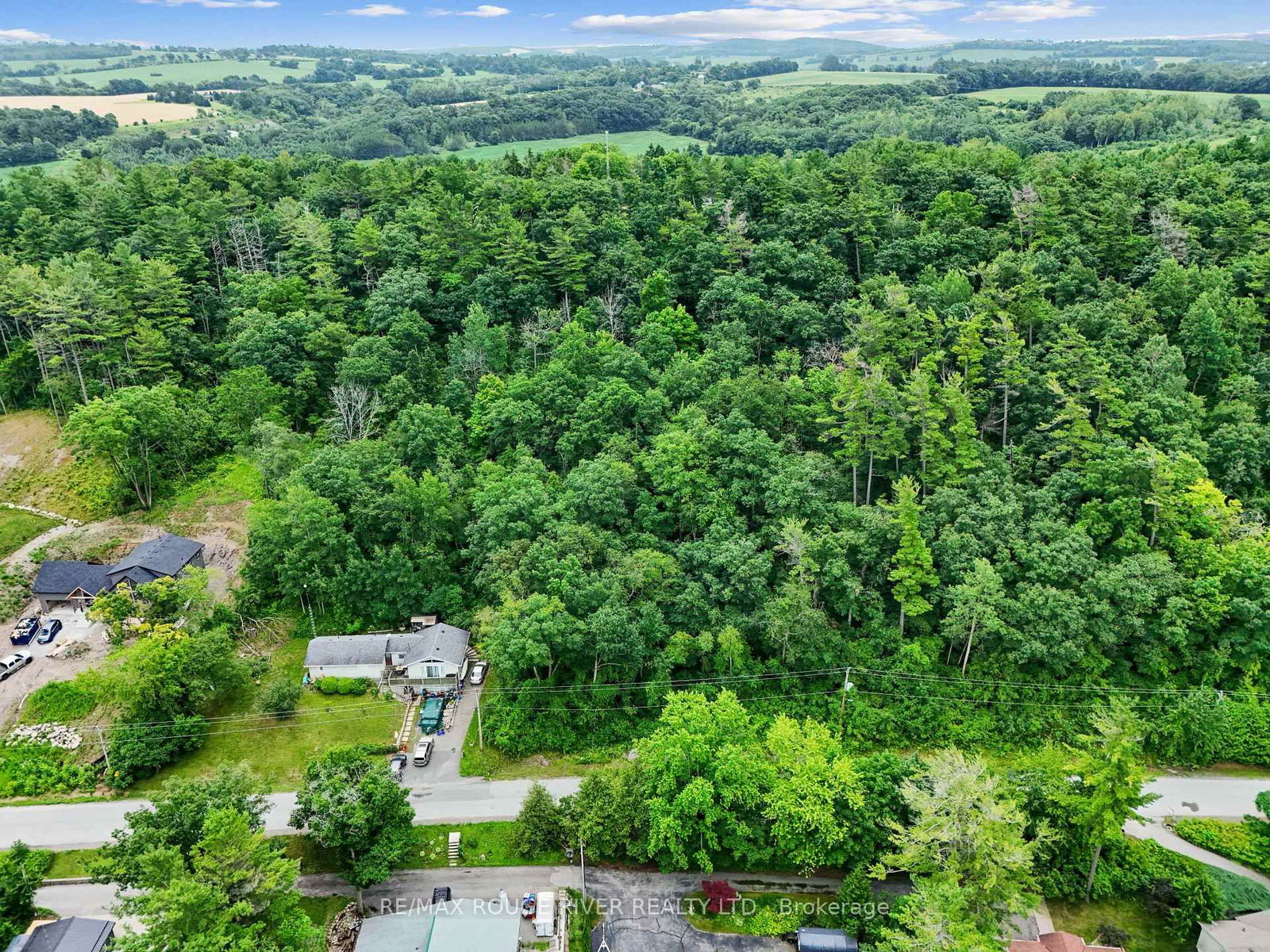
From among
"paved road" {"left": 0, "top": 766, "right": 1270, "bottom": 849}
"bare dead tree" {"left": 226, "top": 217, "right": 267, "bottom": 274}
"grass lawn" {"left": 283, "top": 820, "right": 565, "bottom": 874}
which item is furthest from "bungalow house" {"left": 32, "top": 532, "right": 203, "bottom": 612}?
"bare dead tree" {"left": 226, "top": 217, "right": 267, "bottom": 274}

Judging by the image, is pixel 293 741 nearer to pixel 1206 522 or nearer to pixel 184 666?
pixel 184 666

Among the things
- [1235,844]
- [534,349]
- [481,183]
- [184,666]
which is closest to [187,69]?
[481,183]

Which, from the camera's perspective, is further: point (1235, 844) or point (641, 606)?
point (641, 606)

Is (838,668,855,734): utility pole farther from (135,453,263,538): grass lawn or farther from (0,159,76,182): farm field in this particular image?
(0,159,76,182): farm field

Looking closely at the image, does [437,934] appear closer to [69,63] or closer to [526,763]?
[526,763]

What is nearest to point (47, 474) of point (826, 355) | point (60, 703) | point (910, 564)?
point (60, 703)

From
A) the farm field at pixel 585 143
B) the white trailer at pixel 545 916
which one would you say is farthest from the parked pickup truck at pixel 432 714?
the farm field at pixel 585 143
